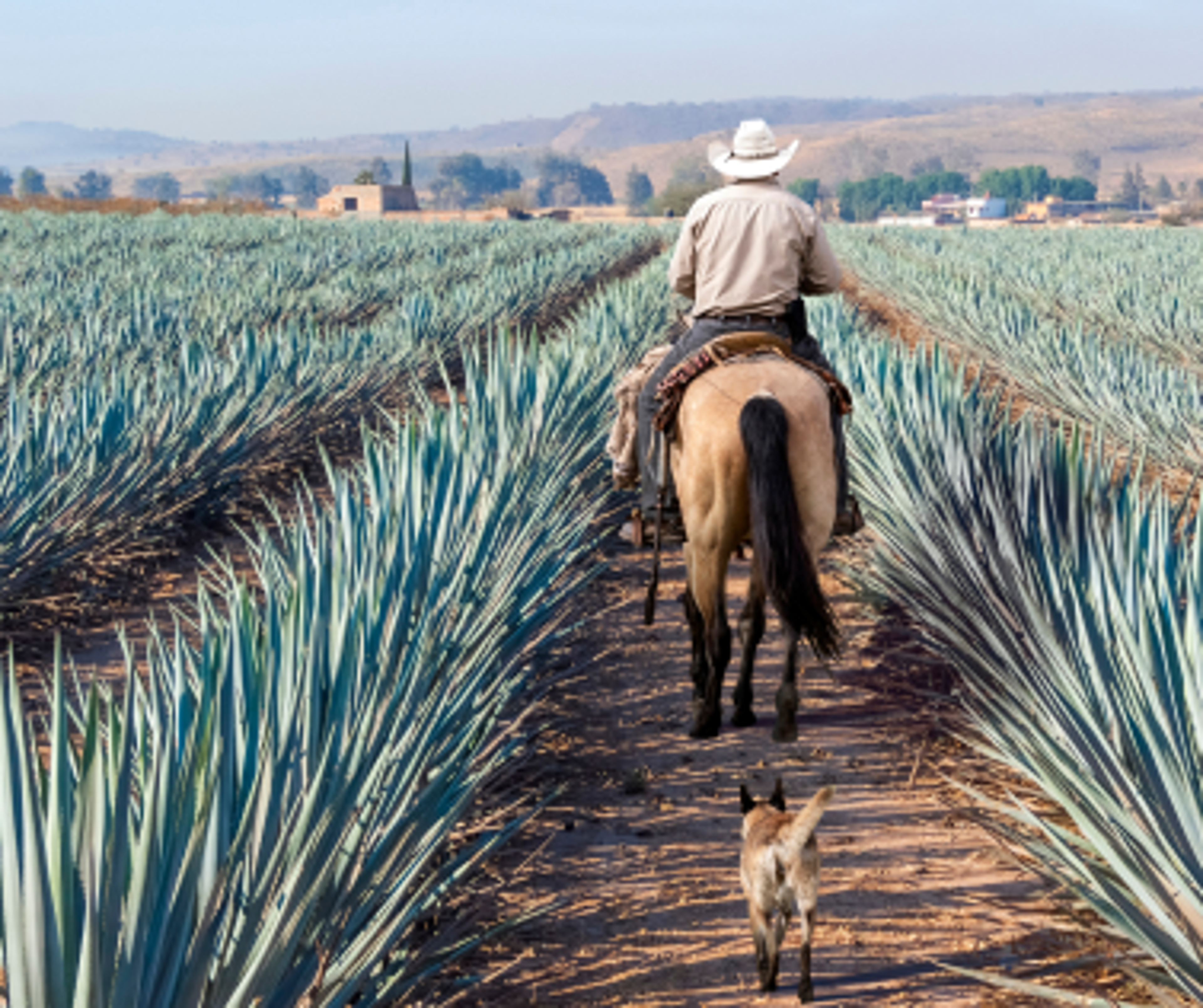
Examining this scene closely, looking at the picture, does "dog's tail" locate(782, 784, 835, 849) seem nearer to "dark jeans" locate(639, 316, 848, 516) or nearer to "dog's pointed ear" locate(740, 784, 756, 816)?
"dog's pointed ear" locate(740, 784, 756, 816)

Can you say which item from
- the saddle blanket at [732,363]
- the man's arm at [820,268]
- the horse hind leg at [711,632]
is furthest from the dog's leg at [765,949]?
the man's arm at [820,268]

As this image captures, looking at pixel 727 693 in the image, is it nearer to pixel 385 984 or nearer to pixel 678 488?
pixel 678 488

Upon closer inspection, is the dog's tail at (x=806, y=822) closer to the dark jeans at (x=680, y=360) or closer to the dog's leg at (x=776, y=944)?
the dog's leg at (x=776, y=944)

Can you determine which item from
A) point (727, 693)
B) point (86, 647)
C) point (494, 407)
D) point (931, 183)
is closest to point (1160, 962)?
point (727, 693)

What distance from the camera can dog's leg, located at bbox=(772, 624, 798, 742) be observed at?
3.74m

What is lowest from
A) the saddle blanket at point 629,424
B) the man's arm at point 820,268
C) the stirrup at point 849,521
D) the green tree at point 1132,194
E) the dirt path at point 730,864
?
the dirt path at point 730,864

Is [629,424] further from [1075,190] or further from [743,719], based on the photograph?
[1075,190]

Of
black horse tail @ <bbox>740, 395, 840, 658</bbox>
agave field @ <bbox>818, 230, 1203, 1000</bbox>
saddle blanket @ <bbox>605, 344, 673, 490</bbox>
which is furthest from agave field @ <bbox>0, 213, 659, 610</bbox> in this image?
agave field @ <bbox>818, 230, 1203, 1000</bbox>

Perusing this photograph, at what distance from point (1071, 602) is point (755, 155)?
70.4 inches

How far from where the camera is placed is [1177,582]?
2.91 m

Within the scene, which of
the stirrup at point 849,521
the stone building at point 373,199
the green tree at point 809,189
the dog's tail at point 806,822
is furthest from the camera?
the green tree at point 809,189

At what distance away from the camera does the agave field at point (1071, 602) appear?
219 centimetres

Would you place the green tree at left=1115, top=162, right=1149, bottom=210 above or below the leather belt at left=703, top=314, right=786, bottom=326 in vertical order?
above

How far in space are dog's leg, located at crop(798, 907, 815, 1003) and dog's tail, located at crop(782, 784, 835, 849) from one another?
17cm
